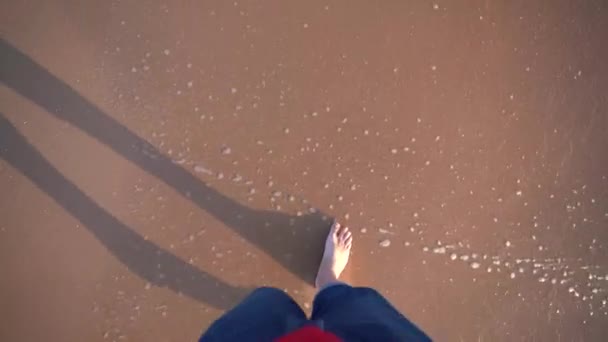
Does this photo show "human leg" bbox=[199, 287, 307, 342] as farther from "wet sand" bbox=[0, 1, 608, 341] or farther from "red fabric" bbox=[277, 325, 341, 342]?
"wet sand" bbox=[0, 1, 608, 341]

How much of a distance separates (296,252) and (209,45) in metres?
0.48

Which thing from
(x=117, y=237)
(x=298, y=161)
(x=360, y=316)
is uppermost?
(x=298, y=161)

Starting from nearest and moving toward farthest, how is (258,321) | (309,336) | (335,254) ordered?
(309,336) → (258,321) → (335,254)

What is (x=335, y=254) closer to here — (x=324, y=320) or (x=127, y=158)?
(x=324, y=320)

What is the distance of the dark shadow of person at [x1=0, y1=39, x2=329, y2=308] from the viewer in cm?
118

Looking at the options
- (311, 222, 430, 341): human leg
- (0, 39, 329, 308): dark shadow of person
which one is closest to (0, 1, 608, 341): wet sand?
(0, 39, 329, 308): dark shadow of person

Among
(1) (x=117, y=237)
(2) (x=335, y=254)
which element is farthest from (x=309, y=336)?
(1) (x=117, y=237)

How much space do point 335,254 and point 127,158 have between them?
0.48 m

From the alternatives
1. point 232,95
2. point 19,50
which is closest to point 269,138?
point 232,95

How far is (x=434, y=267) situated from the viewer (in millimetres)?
1194

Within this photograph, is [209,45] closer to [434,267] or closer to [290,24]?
[290,24]

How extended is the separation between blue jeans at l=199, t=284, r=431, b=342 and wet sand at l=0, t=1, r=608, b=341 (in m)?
0.28

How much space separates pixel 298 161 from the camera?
3.88 ft

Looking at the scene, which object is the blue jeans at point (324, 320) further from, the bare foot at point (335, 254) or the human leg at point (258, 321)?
the bare foot at point (335, 254)
